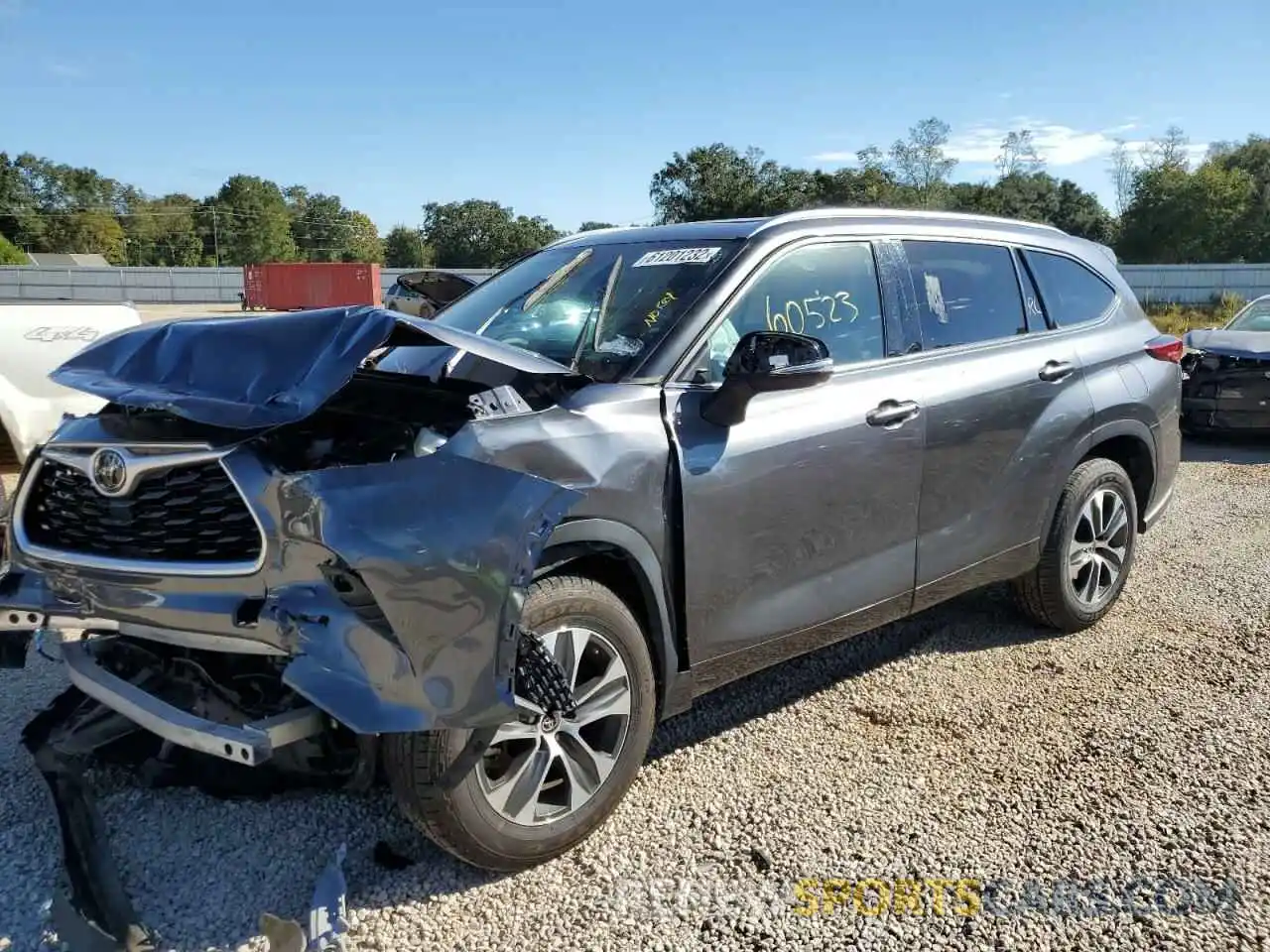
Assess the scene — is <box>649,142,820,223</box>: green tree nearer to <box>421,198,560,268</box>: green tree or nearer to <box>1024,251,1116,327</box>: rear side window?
<box>421,198,560,268</box>: green tree

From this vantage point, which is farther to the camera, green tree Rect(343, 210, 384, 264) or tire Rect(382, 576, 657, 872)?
green tree Rect(343, 210, 384, 264)

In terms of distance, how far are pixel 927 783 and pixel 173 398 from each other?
8.91 ft

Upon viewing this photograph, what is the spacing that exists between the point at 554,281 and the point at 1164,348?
3.27 meters

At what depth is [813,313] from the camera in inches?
148

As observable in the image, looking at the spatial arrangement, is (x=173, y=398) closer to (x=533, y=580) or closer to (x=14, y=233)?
(x=533, y=580)

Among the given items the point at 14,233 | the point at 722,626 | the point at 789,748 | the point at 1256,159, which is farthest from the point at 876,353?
the point at 14,233

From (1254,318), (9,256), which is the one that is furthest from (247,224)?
(1254,318)

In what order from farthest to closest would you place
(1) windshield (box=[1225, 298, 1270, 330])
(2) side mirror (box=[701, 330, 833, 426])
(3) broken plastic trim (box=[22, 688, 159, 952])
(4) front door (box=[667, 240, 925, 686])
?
1. (1) windshield (box=[1225, 298, 1270, 330])
2. (4) front door (box=[667, 240, 925, 686])
3. (2) side mirror (box=[701, 330, 833, 426])
4. (3) broken plastic trim (box=[22, 688, 159, 952])

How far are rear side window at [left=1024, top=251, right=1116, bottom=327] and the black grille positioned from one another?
12.4ft

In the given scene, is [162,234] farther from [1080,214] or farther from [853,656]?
[853,656]

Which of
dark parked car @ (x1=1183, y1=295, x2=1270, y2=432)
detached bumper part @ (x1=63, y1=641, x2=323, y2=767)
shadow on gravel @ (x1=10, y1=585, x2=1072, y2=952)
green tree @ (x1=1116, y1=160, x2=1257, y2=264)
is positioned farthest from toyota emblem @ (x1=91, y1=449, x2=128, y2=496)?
green tree @ (x1=1116, y1=160, x2=1257, y2=264)

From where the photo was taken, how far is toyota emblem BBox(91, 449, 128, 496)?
2723 mm

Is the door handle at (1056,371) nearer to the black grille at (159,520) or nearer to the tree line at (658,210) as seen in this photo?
the black grille at (159,520)

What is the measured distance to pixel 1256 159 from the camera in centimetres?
7525
